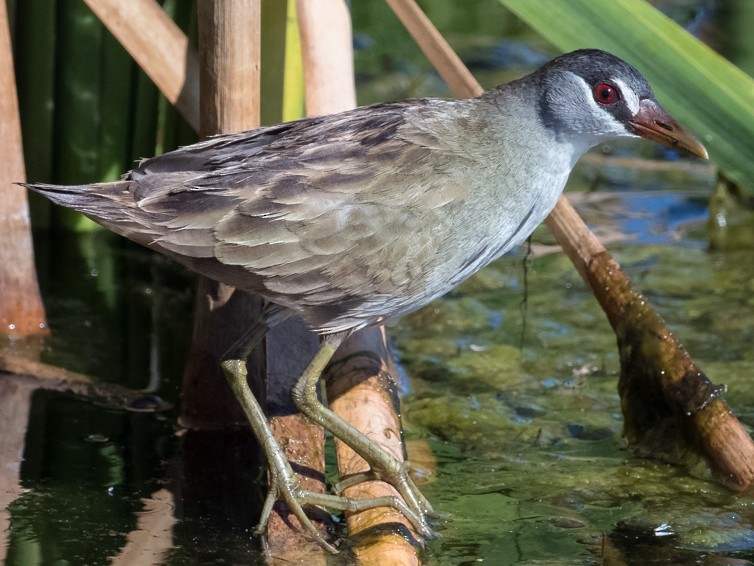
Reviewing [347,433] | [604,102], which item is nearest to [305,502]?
[347,433]

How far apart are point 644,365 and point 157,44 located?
168cm

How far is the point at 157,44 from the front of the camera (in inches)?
129

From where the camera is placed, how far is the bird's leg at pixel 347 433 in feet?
9.73

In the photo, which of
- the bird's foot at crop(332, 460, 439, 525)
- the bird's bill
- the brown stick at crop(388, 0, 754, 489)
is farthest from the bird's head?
the bird's foot at crop(332, 460, 439, 525)

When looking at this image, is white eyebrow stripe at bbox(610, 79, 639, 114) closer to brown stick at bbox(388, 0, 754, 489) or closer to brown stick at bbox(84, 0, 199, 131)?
brown stick at bbox(388, 0, 754, 489)

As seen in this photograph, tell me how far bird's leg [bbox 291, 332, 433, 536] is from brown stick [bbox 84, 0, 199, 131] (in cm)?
84

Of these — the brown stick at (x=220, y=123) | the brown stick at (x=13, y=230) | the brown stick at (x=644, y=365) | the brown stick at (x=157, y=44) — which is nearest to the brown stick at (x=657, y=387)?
the brown stick at (x=644, y=365)

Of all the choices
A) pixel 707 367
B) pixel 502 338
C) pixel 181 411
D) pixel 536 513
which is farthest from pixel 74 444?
pixel 707 367

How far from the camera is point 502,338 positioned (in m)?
4.32

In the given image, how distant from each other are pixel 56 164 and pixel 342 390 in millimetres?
1759

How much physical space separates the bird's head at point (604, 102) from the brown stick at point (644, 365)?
0.48m

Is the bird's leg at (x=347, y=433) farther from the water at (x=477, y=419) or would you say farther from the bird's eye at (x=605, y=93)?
the bird's eye at (x=605, y=93)

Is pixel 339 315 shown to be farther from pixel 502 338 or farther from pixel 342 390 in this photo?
pixel 502 338

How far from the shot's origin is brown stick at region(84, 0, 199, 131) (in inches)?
128
